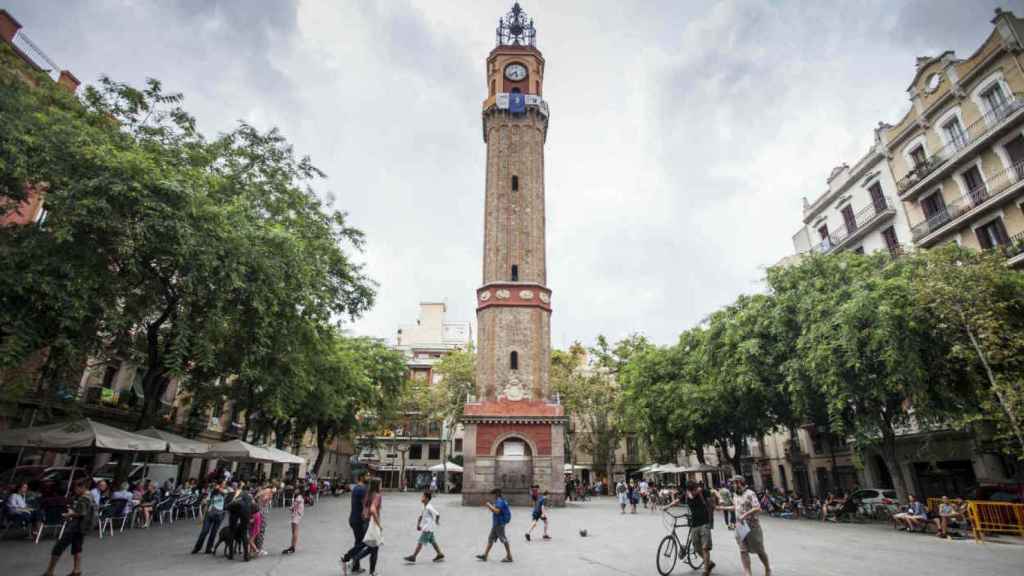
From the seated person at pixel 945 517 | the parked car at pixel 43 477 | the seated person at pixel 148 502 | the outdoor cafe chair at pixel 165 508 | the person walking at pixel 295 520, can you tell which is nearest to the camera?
the person walking at pixel 295 520

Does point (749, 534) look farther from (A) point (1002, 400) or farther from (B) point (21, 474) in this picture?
(B) point (21, 474)

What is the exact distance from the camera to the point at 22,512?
12750 mm

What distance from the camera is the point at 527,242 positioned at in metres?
35.3

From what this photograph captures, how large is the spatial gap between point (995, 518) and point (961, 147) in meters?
17.2

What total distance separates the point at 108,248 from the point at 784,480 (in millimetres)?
43301

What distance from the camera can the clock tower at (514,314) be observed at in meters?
30.0

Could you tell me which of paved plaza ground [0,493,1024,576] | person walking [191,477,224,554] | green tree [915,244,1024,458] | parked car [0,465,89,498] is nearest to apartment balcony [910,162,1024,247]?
green tree [915,244,1024,458]

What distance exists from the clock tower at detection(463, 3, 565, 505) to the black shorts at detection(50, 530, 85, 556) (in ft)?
73.0

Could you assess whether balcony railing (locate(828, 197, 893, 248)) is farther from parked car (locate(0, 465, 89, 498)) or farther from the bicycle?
parked car (locate(0, 465, 89, 498))

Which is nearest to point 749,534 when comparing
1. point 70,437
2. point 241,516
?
point 241,516

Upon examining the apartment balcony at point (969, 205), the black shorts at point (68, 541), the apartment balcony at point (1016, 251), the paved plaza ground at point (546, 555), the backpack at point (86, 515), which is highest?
the apartment balcony at point (969, 205)

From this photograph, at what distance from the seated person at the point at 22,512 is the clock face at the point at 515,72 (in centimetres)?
3781

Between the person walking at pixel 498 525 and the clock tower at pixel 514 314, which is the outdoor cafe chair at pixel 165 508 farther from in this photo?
the clock tower at pixel 514 314

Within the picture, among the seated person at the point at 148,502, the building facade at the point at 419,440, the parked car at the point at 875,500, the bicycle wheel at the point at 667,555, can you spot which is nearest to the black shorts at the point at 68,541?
the seated person at the point at 148,502
